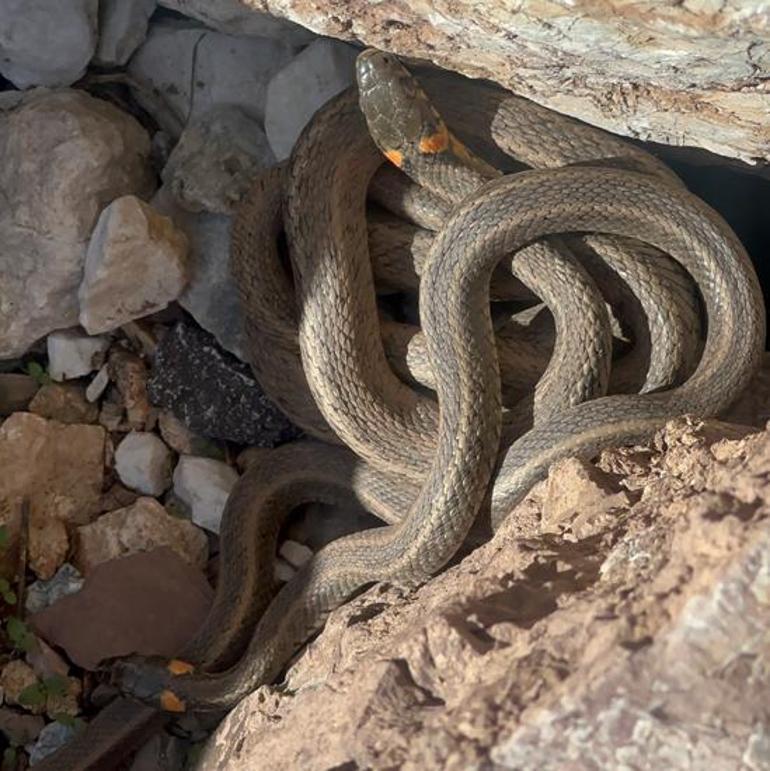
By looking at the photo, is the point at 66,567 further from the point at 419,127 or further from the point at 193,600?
the point at 419,127

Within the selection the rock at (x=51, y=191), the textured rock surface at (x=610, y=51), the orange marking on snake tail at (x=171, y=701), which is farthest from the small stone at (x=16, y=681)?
the textured rock surface at (x=610, y=51)

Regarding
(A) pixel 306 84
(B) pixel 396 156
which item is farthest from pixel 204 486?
(A) pixel 306 84

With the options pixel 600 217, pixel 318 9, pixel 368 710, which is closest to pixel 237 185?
pixel 318 9

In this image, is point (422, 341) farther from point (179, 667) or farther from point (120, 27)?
point (120, 27)

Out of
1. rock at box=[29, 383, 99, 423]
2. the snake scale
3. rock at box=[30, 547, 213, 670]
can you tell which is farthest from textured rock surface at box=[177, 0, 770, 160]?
rock at box=[30, 547, 213, 670]

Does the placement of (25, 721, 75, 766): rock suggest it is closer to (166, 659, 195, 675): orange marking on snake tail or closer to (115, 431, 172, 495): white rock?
(166, 659, 195, 675): orange marking on snake tail
